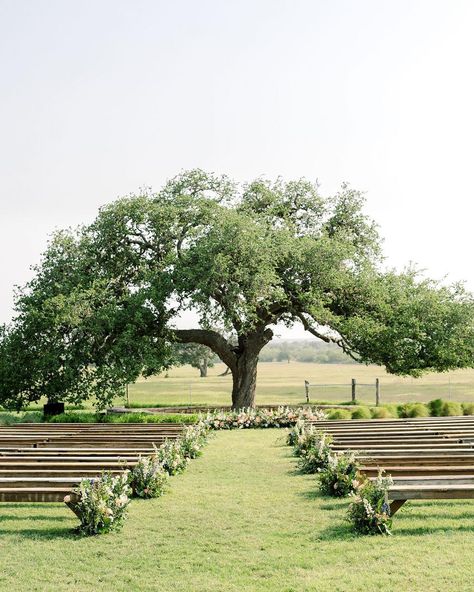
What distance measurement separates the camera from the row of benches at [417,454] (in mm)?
9117

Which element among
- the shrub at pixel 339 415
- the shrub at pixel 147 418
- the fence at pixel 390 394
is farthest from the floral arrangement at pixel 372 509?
the fence at pixel 390 394

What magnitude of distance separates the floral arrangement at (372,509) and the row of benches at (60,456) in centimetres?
375

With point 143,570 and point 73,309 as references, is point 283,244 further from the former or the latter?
point 143,570

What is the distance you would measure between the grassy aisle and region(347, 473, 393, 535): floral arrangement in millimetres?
214

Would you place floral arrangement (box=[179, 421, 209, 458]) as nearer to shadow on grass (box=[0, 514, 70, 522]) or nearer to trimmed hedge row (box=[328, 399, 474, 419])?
shadow on grass (box=[0, 514, 70, 522])

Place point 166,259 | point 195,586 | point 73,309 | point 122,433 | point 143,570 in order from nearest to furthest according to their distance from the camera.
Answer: point 195,586
point 143,570
point 122,433
point 73,309
point 166,259

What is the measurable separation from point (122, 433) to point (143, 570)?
32.3ft

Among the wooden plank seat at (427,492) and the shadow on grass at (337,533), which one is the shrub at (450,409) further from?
the shadow on grass at (337,533)

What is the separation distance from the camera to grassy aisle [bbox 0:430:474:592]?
23.2ft

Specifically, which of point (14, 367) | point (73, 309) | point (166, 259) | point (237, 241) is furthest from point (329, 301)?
point (14, 367)

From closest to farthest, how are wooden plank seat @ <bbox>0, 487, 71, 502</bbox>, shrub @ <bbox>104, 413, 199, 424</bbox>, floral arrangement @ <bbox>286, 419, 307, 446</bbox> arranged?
wooden plank seat @ <bbox>0, 487, 71, 502</bbox> < floral arrangement @ <bbox>286, 419, 307, 446</bbox> < shrub @ <bbox>104, 413, 199, 424</bbox>

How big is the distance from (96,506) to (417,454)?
5744 millimetres

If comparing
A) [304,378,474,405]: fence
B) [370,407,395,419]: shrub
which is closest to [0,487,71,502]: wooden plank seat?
[370,407,395,419]: shrub

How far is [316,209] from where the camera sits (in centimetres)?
3203
